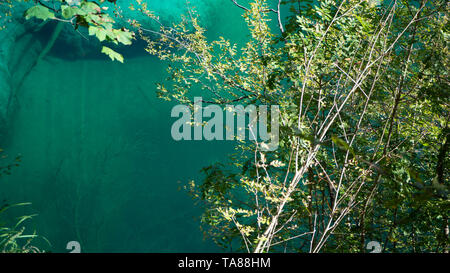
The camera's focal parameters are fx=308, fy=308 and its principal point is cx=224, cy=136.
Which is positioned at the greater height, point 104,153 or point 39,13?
point 39,13

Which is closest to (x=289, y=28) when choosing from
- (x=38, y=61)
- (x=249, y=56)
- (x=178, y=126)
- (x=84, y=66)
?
(x=249, y=56)

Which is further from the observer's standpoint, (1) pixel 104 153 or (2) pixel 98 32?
(1) pixel 104 153

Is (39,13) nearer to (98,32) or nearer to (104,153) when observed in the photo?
(98,32)

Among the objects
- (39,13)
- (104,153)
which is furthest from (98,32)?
(104,153)

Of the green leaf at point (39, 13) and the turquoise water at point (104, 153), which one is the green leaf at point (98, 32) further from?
the turquoise water at point (104, 153)

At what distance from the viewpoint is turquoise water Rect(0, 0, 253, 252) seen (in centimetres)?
627

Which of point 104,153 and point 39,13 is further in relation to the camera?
point 104,153

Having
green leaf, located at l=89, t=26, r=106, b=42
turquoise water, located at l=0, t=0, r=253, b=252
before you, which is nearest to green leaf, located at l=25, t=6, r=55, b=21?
green leaf, located at l=89, t=26, r=106, b=42

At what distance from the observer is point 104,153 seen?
21.5 feet

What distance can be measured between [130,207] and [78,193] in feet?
3.69

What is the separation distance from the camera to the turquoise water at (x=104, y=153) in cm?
627
